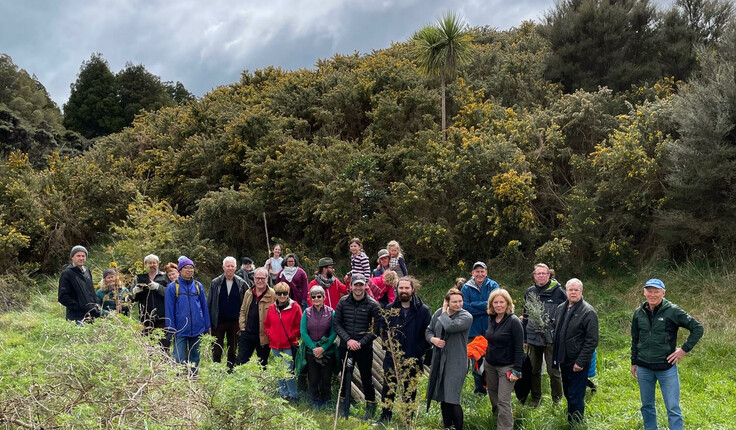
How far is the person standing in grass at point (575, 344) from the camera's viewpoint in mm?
6168

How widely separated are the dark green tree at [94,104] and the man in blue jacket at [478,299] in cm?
3424

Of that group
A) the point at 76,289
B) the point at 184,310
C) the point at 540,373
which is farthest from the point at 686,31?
the point at 76,289

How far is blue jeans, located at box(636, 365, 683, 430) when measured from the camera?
18.3ft

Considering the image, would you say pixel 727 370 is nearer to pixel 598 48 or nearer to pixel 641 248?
pixel 641 248

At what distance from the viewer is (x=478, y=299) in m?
7.58

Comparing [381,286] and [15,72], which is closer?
[381,286]

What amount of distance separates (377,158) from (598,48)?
23.9 ft

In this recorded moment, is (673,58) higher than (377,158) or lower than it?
higher

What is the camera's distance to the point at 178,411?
12.6 ft

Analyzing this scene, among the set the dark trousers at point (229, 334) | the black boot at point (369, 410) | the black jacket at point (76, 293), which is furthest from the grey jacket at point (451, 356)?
the black jacket at point (76, 293)

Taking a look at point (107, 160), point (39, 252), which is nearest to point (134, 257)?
point (39, 252)

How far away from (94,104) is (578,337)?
37985 mm

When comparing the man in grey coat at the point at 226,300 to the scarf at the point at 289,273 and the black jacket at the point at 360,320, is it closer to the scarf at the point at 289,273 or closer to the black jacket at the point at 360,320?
the scarf at the point at 289,273

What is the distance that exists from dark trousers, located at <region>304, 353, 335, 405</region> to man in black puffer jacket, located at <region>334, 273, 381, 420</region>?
0.30m
